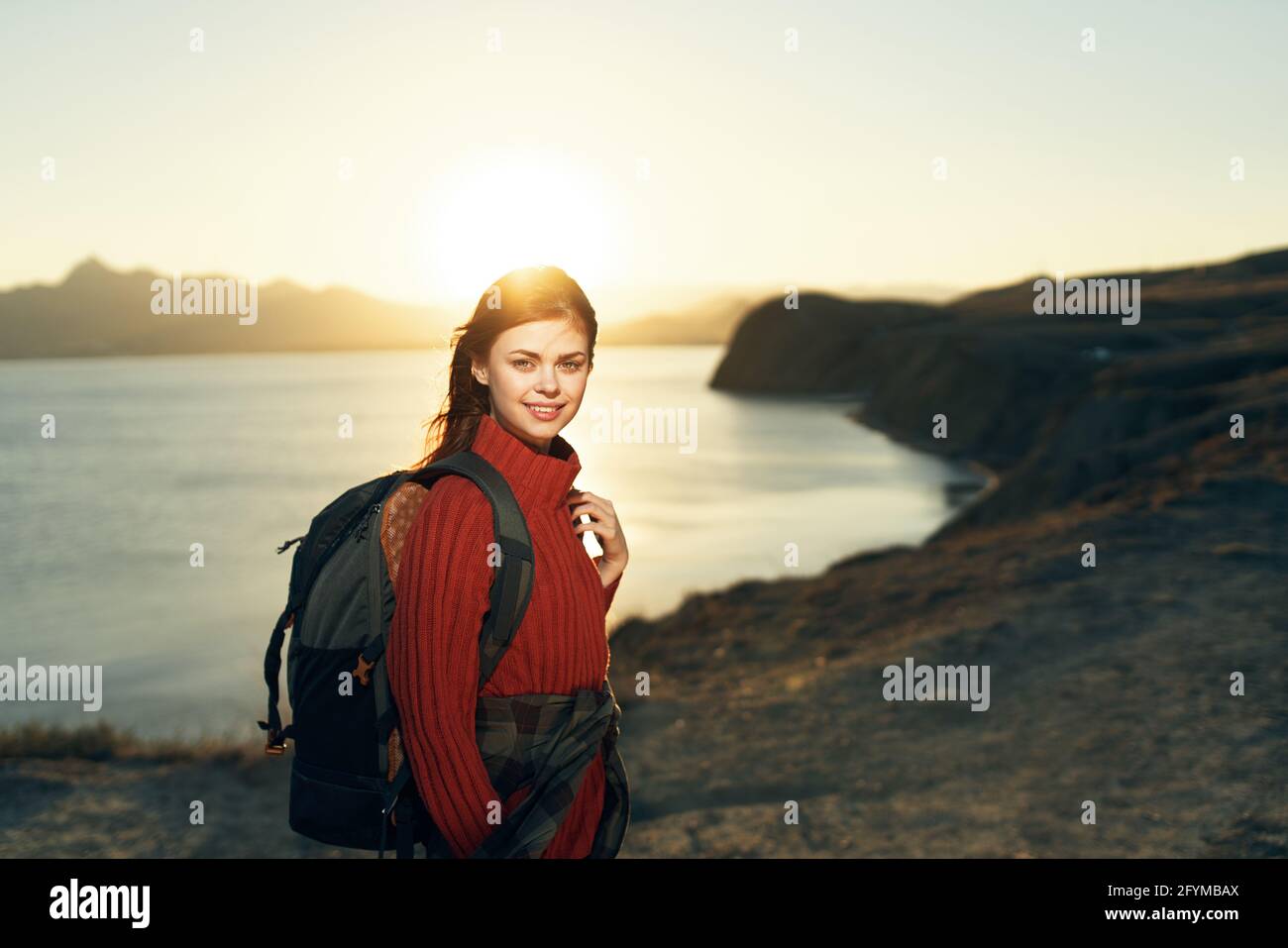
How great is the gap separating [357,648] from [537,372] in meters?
0.83

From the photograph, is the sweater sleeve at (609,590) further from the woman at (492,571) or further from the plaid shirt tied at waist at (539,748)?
the plaid shirt tied at waist at (539,748)

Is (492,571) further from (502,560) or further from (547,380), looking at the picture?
(547,380)

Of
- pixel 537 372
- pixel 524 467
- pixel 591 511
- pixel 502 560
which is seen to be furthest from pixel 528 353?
pixel 502 560

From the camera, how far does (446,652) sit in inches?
95.2

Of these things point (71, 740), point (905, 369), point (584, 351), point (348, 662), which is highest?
point (905, 369)

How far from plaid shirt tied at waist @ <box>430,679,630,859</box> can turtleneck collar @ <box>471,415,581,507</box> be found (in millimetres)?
521

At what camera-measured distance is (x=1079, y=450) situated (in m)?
30.0

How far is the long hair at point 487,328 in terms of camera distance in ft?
8.84

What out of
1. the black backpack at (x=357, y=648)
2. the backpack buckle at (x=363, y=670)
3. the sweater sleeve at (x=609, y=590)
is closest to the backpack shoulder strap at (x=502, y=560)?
the black backpack at (x=357, y=648)

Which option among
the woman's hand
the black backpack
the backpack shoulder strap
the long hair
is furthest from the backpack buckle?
the woman's hand

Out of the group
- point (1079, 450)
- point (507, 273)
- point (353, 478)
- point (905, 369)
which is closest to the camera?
point (507, 273)

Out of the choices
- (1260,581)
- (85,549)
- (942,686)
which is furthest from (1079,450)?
(85,549)
